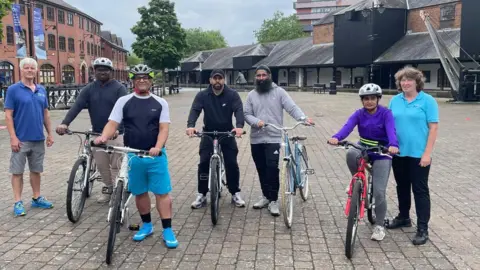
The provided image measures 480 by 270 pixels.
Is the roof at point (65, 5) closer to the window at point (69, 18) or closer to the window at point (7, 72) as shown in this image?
the window at point (69, 18)

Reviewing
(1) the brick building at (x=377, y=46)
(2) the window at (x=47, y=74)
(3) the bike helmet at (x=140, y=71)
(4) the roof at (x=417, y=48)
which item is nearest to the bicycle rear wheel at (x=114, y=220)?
(3) the bike helmet at (x=140, y=71)

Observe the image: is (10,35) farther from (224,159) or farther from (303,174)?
(303,174)

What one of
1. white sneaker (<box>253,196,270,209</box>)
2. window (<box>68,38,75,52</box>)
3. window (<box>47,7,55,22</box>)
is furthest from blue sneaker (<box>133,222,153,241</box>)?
window (<box>68,38,75,52</box>)

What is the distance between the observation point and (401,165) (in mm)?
4922

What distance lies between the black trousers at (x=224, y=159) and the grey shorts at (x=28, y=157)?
2036mm

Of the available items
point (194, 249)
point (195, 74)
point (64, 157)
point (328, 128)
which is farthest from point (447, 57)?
point (195, 74)

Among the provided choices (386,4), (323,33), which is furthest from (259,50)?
(386,4)

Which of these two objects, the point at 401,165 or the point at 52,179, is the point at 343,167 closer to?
the point at 401,165

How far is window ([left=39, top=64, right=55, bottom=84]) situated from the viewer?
175ft

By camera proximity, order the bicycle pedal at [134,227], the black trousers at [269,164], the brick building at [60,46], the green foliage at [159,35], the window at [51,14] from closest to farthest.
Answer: the bicycle pedal at [134,227], the black trousers at [269,164], the green foliage at [159,35], the brick building at [60,46], the window at [51,14]

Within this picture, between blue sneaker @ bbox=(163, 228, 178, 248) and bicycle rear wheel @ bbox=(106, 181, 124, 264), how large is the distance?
58 centimetres

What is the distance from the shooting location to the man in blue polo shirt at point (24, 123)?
5578 mm

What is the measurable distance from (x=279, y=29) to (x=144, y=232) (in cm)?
9005

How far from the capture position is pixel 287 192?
5270 millimetres
